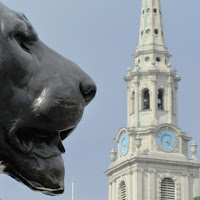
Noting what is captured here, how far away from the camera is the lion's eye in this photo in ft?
5.06

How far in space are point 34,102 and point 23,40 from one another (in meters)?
0.12

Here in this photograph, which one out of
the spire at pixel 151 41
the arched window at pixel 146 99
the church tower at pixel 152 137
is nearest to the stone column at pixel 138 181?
the church tower at pixel 152 137

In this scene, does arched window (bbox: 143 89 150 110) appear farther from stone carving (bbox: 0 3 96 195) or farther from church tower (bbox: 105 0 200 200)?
stone carving (bbox: 0 3 96 195)

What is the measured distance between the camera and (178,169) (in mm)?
60312

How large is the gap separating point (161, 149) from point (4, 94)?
60448 millimetres

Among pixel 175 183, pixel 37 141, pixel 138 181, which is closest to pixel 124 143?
pixel 138 181

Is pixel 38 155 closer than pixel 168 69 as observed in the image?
Yes

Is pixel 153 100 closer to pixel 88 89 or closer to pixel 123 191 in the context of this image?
pixel 123 191

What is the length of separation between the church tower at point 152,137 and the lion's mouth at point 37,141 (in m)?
58.4

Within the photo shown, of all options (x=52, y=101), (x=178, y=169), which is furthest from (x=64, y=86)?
(x=178, y=169)

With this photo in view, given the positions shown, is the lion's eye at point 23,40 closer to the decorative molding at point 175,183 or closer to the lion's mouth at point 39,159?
the lion's mouth at point 39,159

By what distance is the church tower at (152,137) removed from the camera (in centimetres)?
6047

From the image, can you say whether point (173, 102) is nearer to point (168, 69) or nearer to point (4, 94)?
point (168, 69)

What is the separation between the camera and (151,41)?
6362cm
